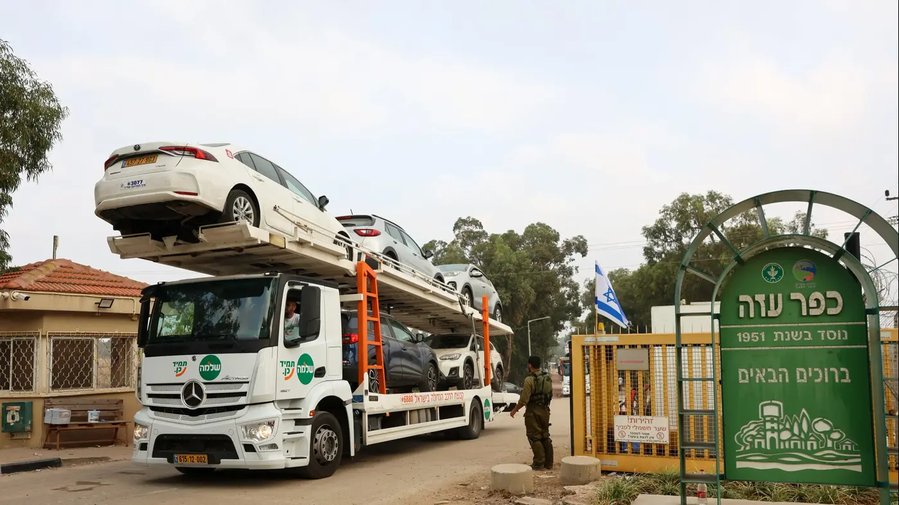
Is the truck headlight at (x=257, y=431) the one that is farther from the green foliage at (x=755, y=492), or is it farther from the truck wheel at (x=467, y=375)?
the truck wheel at (x=467, y=375)

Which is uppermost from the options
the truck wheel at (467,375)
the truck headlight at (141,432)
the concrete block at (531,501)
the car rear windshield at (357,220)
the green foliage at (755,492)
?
the car rear windshield at (357,220)

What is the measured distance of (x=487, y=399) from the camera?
1620cm

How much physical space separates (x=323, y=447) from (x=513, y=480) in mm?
2610

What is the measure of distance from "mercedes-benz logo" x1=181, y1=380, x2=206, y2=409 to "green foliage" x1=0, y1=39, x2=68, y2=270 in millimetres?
5827

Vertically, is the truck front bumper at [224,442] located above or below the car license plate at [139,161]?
below

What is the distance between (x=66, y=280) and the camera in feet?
50.9

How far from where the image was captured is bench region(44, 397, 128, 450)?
14141mm

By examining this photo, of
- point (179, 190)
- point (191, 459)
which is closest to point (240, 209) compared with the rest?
point (179, 190)

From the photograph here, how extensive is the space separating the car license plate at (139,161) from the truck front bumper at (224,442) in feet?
10.2

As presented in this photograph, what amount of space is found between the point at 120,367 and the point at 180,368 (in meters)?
7.36

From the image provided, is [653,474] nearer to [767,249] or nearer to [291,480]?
[767,249]

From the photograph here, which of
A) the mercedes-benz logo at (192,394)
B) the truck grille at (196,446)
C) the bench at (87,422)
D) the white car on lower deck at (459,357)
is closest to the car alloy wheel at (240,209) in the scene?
the mercedes-benz logo at (192,394)

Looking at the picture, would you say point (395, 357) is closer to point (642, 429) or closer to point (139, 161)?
point (642, 429)

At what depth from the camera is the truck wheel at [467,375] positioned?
50.4ft
